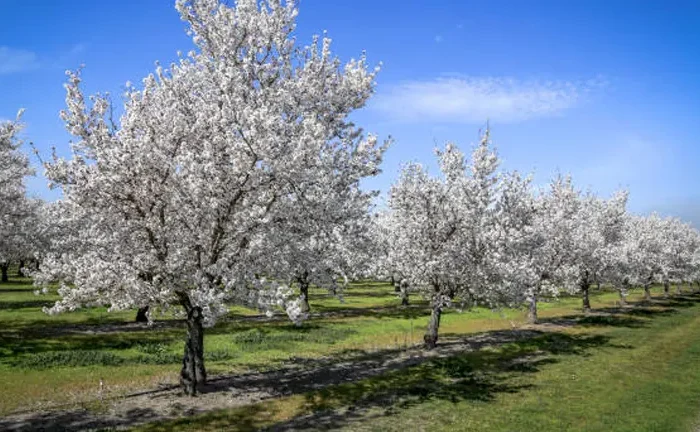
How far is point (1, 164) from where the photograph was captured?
41.0 m

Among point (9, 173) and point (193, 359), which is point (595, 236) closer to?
point (193, 359)

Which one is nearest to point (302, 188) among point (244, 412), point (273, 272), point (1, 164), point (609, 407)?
point (273, 272)

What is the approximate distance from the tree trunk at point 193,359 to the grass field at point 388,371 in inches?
117

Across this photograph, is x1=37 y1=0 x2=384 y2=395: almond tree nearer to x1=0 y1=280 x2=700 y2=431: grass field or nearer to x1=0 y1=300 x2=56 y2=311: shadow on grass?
x1=0 y1=280 x2=700 y2=431: grass field

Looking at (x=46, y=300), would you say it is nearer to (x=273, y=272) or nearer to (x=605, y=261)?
(x=273, y=272)

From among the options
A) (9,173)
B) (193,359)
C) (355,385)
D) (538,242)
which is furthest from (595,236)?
(9,173)

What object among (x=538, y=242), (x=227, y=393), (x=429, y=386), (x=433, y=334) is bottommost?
(x=429, y=386)

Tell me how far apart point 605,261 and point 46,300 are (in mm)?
74064

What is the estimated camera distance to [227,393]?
86.9 ft

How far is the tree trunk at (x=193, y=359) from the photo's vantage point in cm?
2566

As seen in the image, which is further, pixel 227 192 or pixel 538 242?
pixel 538 242

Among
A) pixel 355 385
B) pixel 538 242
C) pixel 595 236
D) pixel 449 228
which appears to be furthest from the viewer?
pixel 595 236

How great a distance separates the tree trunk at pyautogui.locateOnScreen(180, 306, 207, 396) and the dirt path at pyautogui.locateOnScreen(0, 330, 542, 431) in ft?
1.98

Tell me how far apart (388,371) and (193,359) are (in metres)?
13.0
